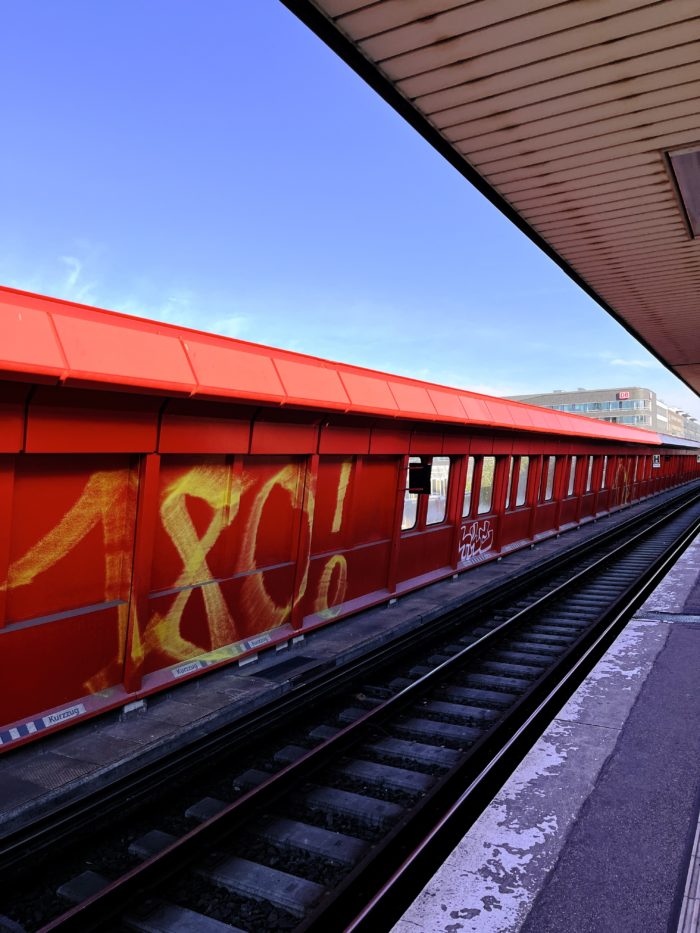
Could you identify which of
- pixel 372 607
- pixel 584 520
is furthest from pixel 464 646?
pixel 584 520

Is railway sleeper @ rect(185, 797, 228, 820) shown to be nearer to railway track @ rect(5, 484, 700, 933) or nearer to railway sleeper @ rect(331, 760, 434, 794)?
railway track @ rect(5, 484, 700, 933)

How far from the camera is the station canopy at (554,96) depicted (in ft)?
12.3

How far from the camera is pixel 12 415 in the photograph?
4.67 meters

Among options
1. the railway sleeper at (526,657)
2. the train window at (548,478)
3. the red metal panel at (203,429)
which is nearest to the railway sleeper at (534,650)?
the railway sleeper at (526,657)

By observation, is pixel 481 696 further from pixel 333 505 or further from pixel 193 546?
pixel 193 546

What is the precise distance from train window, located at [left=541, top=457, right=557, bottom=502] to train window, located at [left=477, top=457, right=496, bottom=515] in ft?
12.7

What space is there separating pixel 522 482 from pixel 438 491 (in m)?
5.30

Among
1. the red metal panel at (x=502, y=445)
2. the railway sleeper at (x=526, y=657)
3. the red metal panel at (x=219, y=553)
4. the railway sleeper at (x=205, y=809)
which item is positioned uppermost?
the red metal panel at (x=502, y=445)

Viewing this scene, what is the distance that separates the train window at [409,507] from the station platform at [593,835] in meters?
5.48

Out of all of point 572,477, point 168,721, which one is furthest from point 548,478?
point 168,721

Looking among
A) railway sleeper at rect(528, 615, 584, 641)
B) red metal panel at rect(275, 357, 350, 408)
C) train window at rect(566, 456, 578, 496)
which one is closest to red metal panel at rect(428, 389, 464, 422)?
red metal panel at rect(275, 357, 350, 408)

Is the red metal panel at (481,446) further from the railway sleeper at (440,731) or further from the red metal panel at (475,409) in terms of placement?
the railway sleeper at (440,731)

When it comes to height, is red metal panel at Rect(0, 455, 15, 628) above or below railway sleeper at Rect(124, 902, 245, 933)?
above

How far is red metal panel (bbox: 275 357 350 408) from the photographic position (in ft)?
22.4
